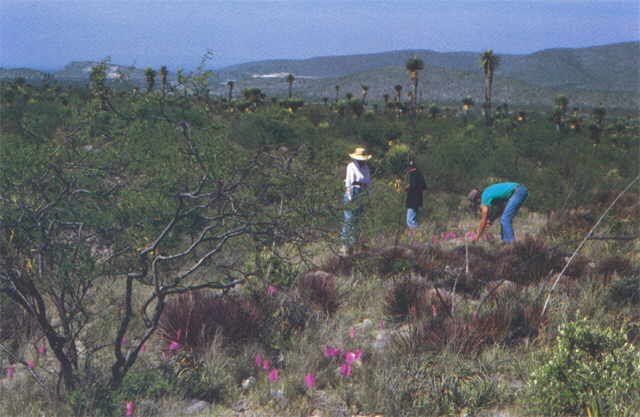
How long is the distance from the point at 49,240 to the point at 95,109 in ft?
3.80

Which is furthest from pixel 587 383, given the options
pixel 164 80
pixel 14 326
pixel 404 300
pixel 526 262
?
pixel 14 326

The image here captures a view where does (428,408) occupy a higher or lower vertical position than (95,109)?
lower

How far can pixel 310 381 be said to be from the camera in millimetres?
4035

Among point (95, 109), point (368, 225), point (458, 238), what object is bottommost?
point (458, 238)

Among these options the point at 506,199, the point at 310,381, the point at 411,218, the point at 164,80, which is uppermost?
the point at 164,80

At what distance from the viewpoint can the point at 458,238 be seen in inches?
396

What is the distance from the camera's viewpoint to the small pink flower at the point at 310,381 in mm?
4034

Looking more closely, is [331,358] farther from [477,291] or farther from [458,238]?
[458,238]

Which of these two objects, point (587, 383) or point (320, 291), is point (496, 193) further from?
point (587, 383)

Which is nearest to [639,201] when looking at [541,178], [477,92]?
[541,178]

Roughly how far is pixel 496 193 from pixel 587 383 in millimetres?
5331

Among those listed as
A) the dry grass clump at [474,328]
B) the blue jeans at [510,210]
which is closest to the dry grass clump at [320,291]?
the dry grass clump at [474,328]

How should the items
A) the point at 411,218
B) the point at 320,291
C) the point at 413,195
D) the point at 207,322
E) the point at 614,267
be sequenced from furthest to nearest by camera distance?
1. the point at 411,218
2. the point at 413,195
3. the point at 614,267
4. the point at 320,291
5. the point at 207,322

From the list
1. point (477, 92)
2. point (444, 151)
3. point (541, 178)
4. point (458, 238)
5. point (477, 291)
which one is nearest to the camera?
point (477, 291)
